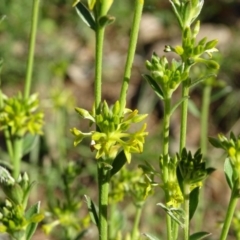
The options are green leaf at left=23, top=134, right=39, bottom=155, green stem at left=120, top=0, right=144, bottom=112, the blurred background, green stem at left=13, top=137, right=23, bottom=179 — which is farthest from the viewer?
the blurred background

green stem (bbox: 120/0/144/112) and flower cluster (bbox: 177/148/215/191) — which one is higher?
green stem (bbox: 120/0/144/112)

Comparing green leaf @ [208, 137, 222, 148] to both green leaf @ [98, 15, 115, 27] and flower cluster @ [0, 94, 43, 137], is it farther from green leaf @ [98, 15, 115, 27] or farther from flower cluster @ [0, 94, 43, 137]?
flower cluster @ [0, 94, 43, 137]

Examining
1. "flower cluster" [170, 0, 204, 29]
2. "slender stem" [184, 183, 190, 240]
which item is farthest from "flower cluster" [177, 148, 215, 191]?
"flower cluster" [170, 0, 204, 29]

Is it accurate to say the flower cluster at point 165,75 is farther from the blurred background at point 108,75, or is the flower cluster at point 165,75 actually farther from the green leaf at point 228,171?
the blurred background at point 108,75

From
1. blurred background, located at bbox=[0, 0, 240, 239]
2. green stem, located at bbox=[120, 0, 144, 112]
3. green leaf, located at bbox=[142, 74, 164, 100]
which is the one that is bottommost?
blurred background, located at bbox=[0, 0, 240, 239]

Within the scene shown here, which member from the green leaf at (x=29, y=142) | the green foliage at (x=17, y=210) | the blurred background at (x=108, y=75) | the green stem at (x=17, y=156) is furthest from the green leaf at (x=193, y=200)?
the blurred background at (x=108, y=75)
